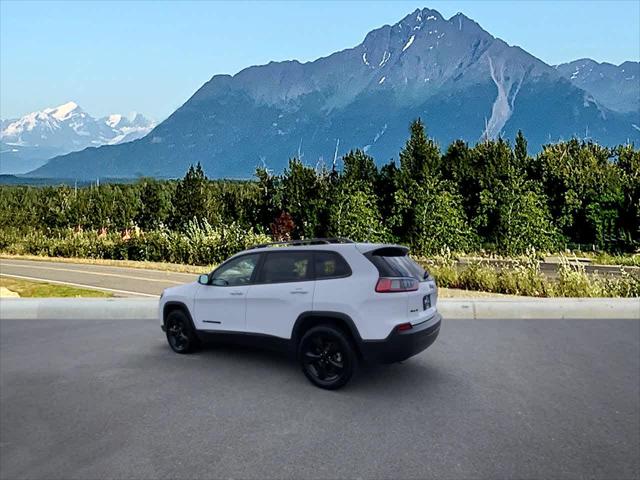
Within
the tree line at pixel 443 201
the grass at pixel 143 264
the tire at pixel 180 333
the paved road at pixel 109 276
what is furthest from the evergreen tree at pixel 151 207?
the tire at pixel 180 333

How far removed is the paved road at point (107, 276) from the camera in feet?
49.1

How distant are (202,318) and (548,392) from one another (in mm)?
4089

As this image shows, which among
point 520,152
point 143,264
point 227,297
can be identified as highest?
point 520,152

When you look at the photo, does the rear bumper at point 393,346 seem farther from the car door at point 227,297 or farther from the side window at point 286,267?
the car door at point 227,297

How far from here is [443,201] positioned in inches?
997

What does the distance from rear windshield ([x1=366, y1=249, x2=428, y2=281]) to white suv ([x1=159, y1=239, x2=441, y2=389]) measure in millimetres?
11

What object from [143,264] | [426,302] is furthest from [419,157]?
[426,302]

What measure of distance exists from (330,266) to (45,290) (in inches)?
475

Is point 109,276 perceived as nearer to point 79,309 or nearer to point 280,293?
point 79,309

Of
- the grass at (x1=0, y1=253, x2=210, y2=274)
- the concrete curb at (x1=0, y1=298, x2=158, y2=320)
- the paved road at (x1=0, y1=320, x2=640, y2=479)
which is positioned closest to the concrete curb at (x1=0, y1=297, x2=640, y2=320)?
the concrete curb at (x1=0, y1=298, x2=158, y2=320)

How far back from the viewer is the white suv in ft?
19.4

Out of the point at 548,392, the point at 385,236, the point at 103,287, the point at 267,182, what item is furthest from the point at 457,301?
the point at 267,182

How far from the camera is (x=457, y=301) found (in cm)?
1100

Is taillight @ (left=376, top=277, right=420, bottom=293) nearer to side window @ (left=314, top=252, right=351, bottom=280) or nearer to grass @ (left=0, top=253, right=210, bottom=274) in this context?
side window @ (left=314, top=252, right=351, bottom=280)
